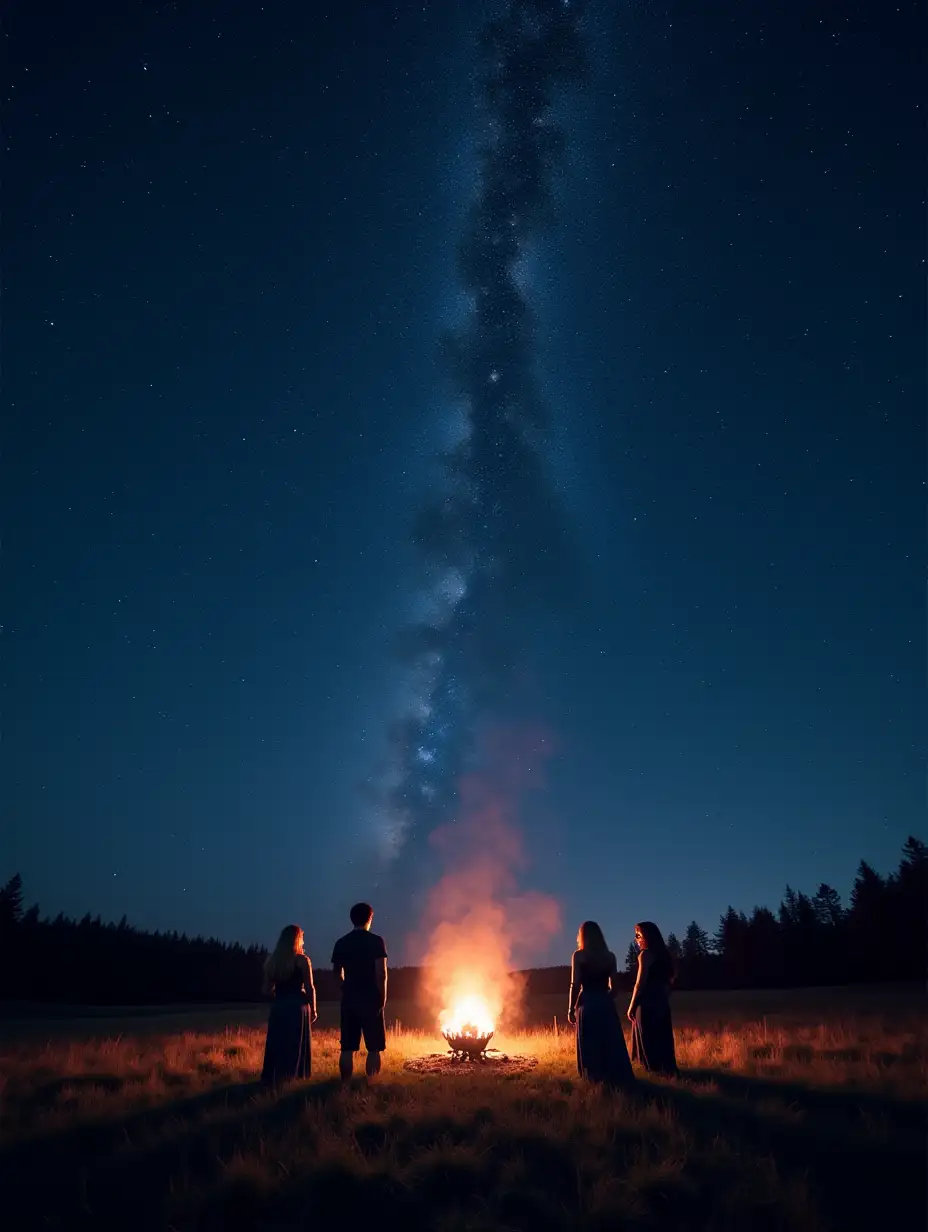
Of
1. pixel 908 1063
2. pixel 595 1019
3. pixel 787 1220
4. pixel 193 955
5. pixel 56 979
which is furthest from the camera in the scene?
pixel 193 955

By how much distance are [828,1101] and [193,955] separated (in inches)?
4195

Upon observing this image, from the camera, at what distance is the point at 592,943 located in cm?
1110

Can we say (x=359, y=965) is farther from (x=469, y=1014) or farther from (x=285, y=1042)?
(x=469, y=1014)

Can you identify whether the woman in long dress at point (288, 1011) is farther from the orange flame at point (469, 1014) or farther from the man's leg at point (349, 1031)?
the orange flame at point (469, 1014)

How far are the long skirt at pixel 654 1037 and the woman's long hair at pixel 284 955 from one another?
5576mm

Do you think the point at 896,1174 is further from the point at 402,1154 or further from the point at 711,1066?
the point at 711,1066

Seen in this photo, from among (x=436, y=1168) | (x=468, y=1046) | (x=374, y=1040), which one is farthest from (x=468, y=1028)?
(x=436, y=1168)

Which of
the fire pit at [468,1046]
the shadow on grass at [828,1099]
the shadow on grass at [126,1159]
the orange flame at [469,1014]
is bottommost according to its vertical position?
the shadow on grass at [126,1159]

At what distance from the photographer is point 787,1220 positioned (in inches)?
210

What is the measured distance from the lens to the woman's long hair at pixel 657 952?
11539mm

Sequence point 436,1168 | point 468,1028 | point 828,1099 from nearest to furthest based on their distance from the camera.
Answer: point 436,1168 < point 828,1099 < point 468,1028

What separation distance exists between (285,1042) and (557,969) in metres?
89.0

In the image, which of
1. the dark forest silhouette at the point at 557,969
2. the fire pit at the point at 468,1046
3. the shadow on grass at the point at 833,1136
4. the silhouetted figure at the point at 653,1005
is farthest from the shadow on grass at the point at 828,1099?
the dark forest silhouette at the point at 557,969

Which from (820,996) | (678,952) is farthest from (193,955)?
(820,996)
